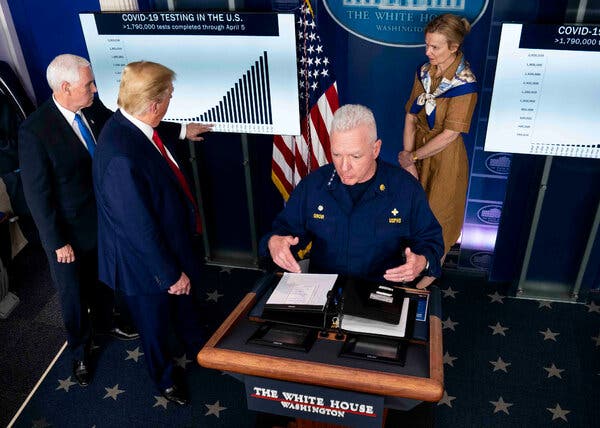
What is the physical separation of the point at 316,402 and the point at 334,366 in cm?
16

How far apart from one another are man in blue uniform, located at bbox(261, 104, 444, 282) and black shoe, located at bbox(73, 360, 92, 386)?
1588 mm

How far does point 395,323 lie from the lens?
183 centimetres

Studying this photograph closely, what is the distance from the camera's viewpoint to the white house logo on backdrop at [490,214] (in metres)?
3.82

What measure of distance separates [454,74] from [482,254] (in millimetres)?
1490

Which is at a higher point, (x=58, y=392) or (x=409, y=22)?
(x=409, y=22)

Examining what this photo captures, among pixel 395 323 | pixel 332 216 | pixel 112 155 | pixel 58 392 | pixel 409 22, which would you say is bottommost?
pixel 58 392

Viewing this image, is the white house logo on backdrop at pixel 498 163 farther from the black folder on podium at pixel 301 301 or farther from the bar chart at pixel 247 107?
the black folder on podium at pixel 301 301

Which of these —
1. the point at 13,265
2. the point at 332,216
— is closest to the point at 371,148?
the point at 332,216

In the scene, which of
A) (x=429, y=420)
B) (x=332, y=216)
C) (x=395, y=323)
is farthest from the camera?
(x=429, y=420)

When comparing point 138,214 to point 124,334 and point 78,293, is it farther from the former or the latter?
point 124,334

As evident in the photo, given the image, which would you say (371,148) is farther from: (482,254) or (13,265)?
(13,265)

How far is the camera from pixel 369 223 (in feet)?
7.53

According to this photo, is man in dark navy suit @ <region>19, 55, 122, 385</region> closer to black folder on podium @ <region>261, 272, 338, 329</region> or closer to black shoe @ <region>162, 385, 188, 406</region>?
black shoe @ <region>162, 385, 188, 406</region>

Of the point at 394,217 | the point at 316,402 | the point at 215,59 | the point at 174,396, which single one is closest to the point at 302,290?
the point at 316,402
